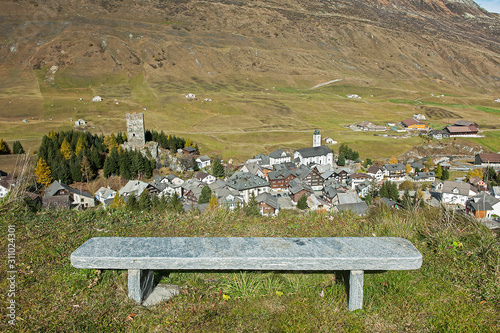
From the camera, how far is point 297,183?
2267 inches

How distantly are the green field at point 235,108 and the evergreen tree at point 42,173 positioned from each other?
107ft

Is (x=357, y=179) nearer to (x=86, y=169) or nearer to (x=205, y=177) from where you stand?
(x=205, y=177)

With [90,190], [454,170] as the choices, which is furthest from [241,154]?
[454,170]

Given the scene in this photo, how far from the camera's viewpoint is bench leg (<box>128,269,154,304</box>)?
4.79m

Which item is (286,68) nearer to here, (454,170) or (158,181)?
(454,170)

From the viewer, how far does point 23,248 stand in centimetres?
607

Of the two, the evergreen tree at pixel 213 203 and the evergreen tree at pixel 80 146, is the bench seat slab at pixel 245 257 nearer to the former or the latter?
the evergreen tree at pixel 213 203

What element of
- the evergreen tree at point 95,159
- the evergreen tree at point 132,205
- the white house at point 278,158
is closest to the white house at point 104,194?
the evergreen tree at point 95,159

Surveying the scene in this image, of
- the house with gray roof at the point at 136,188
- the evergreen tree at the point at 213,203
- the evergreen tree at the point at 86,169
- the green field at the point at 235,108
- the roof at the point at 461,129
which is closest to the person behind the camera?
the evergreen tree at the point at 213,203

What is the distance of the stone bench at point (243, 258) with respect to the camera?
468 cm

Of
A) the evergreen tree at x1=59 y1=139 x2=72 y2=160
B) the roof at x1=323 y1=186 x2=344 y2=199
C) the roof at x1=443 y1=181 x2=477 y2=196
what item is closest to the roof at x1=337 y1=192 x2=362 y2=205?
the roof at x1=323 y1=186 x2=344 y2=199

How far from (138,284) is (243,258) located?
155cm

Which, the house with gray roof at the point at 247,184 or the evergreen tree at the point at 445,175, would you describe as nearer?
the house with gray roof at the point at 247,184

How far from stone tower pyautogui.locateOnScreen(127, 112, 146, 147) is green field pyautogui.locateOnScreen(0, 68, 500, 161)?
14613 mm
